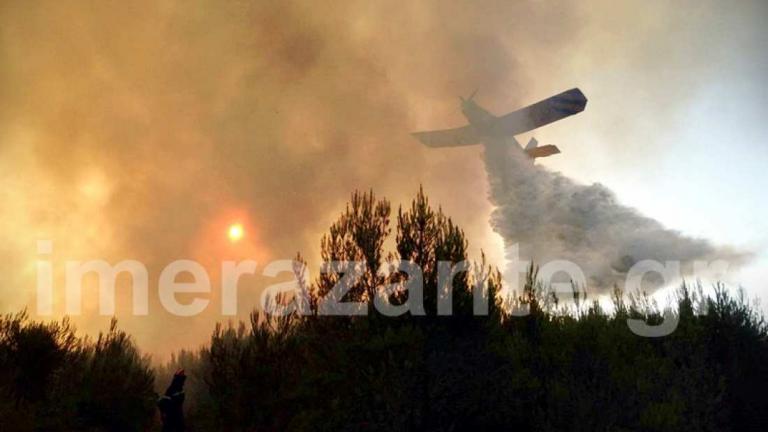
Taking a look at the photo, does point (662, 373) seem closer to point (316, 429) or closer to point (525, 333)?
point (525, 333)

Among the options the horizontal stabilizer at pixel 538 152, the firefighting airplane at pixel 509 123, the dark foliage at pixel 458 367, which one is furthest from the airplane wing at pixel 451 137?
the dark foliage at pixel 458 367

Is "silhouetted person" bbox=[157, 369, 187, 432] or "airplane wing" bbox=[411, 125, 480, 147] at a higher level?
"airplane wing" bbox=[411, 125, 480, 147]

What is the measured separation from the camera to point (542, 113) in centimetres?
3397

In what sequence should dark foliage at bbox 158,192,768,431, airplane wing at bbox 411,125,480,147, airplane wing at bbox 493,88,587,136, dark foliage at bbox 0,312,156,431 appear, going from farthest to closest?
1. airplane wing at bbox 411,125,480,147
2. airplane wing at bbox 493,88,587,136
3. dark foliage at bbox 0,312,156,431
4. dark foliage at bbox 158,192,768,431

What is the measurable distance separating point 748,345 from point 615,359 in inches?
216

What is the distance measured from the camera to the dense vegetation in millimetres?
11508

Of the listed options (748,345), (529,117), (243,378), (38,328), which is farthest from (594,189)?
(38,328)

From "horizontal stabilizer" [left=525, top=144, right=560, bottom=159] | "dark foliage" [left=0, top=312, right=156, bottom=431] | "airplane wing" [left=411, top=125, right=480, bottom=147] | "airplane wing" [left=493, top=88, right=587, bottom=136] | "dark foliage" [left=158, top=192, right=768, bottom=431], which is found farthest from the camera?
"horizontal stabilizer" [left=525, top=144, right=560, bottom=159]

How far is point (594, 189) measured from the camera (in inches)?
1519

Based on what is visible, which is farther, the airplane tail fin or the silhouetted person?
the airplane tail fin

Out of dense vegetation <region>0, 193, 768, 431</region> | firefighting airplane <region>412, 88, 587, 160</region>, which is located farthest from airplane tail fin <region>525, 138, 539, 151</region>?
dense vegetation <region>0, 193, 768, 431</region>

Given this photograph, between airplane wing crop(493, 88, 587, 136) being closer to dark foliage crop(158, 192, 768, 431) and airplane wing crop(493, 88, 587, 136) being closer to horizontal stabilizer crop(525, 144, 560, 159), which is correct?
horizontal stabilizer crop(525, 144, 560, 159)

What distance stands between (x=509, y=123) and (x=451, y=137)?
4344 mm

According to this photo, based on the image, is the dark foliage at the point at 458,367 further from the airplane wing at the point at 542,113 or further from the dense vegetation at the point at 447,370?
the airplane wing at the point at 542,113
